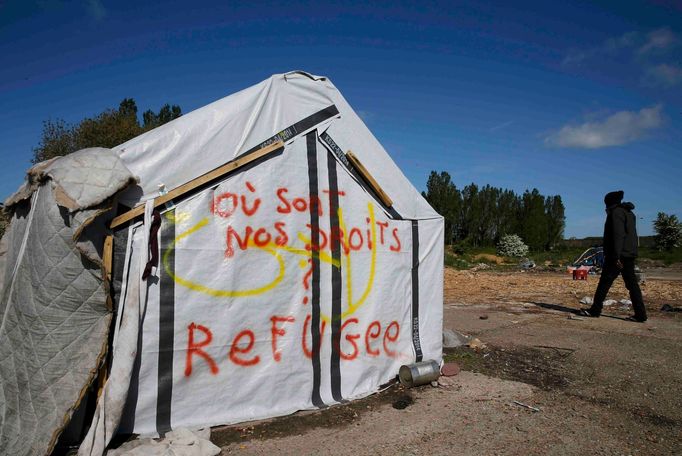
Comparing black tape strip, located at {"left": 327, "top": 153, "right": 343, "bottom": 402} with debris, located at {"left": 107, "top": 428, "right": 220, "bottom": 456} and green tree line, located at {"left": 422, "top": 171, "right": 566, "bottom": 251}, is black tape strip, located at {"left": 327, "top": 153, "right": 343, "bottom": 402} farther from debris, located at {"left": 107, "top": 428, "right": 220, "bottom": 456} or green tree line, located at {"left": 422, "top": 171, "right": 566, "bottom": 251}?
green tree line, located at {"left": 422, "top": 171, "right": 566, "bottom": 251}

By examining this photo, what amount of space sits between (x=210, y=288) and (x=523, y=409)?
117 inches

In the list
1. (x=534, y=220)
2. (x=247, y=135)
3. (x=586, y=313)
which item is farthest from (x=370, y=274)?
(x=534, y=220)

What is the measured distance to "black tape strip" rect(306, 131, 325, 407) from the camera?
13.4 ft

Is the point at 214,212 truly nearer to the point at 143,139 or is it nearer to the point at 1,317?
the point at 143,139

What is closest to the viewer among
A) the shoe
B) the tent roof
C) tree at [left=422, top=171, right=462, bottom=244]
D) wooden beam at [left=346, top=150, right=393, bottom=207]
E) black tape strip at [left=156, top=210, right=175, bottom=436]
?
black tape strip at [left=156, top=210, right=175, bottom=436]

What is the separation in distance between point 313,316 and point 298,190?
1.17m

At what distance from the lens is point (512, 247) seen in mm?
41781

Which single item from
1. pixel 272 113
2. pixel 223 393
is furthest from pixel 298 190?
pixel 223 393

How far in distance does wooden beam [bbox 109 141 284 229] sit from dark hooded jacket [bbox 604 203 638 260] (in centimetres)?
677

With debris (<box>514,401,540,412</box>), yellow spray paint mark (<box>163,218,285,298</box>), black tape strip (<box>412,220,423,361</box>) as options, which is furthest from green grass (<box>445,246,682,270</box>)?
yellow spray paint mark (<box>163,218,285,298</box>)

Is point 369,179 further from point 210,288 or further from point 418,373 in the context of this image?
point 418,373

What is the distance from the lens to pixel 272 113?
13.4 ft

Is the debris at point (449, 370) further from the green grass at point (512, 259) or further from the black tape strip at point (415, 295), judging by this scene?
the green grass at point (512, 259)

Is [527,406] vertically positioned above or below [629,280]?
below
